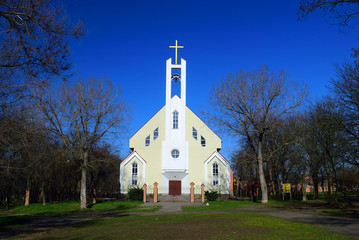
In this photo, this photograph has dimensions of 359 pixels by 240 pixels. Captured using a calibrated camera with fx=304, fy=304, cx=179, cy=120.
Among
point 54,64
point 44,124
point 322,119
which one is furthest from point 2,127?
point 322,119

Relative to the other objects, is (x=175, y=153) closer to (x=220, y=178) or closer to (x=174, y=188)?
(x=174, y=188)

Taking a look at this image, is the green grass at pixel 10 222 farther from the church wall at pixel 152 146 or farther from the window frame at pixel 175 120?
the window frame at pixel 175 120

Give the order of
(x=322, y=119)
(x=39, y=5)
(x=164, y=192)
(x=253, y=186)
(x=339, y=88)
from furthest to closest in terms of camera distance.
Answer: (x=164, y=192) → (x=253, y=186) → (x=322, y=119) → (x=339, y=88) → (x=39, y=5)

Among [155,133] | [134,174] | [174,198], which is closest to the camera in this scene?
[174,198]

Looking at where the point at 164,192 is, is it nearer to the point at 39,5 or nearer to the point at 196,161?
the point at 196,161

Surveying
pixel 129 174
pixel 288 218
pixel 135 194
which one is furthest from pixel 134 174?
pixel 288 218

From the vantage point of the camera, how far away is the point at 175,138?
37031mm

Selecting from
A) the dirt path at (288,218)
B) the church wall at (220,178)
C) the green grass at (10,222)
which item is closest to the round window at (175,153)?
the church wall at (220,178)

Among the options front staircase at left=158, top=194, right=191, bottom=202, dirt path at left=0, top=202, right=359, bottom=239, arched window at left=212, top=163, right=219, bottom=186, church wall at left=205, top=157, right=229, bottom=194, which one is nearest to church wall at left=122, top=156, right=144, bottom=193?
front staircase at left=158, top=194, right=191, bottom=202

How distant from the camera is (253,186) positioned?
31719 mm

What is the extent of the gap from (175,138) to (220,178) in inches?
283

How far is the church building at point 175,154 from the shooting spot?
36188mm

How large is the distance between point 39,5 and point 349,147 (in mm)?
21356

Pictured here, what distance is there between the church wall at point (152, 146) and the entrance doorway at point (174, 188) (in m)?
1.43
